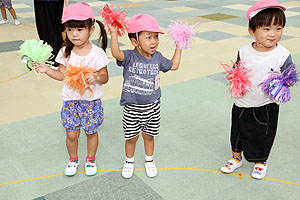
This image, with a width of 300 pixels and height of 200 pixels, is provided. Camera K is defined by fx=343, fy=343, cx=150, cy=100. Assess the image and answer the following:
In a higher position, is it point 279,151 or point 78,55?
point 78,55

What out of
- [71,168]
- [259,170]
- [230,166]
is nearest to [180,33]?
[230,166]

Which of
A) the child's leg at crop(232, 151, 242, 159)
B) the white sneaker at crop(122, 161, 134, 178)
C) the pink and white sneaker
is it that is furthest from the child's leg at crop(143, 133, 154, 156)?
the pink and white sneaker

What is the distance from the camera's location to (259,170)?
10.0ft

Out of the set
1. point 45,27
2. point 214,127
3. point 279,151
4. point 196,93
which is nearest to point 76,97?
point 214,127

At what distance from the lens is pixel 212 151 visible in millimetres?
3490

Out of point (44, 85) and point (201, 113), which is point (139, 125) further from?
point (44, 85)

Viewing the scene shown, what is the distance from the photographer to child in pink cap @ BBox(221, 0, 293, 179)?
2.58 meters

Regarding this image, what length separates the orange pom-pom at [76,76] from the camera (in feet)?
8.54

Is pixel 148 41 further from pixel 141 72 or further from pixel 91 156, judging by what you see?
pixel 91 156

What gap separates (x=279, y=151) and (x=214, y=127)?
0.77 m

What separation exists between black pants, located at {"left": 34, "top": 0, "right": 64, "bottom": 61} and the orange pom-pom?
319 centimetres

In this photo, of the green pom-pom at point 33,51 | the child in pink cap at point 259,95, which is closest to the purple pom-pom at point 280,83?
the child in pink cap at point 259,95

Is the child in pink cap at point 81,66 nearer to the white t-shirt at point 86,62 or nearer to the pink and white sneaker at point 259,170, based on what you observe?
the white t-shirt at point 86,62

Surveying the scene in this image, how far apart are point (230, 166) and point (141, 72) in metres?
1.21
